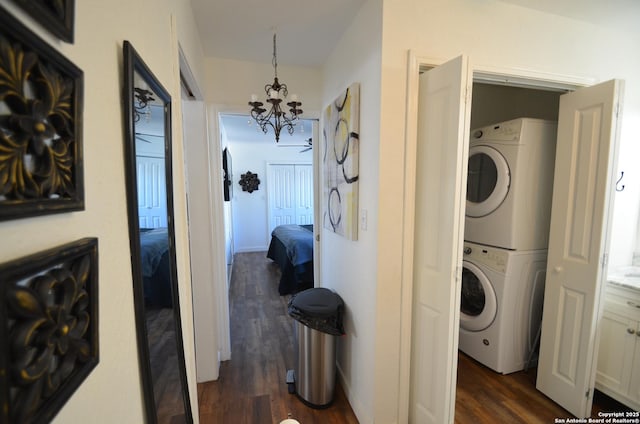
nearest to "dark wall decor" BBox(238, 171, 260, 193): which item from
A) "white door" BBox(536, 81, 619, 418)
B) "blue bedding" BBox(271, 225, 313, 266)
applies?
"blue bedding" BBox(271, 225, 313, 266)

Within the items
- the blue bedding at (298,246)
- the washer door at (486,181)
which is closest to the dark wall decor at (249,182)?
the blue bedding at (298,246)

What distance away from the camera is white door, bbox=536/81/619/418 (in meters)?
1.63

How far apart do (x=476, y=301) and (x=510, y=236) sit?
0.67 m

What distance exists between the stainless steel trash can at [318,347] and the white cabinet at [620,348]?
1.84m

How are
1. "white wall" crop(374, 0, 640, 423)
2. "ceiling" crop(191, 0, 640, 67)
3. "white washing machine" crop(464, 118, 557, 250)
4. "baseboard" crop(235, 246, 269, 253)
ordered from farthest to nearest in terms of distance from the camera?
1. "baseboard" crop(235, 246, 269, 253)
2. "white washing machine" crop(464, 118, 557, 250)
3. "ceiling" crop(191, 0, 640, 67)
4. "white wall" crop(374, 0, 640, 423)

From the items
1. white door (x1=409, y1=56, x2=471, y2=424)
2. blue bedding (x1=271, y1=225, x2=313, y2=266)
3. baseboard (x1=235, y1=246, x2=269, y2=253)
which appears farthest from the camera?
baseboard (x1=235, y1=246, x2=269, y2=253)

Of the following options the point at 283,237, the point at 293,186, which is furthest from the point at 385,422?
the point at 293,186

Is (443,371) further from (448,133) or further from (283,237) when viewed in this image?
(283,237)

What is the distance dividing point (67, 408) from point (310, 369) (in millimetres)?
1763

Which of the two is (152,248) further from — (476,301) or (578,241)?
(476,301)

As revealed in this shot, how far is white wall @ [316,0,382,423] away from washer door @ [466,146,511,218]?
3.96 feet

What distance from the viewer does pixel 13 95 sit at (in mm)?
333

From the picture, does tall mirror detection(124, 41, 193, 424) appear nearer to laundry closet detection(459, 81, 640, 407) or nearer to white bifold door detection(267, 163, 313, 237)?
laundry closet detection(459, 81, 640, 407)

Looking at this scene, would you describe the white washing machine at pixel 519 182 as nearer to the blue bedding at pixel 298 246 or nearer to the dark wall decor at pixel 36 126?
the blue bedding at pixel 298 246
